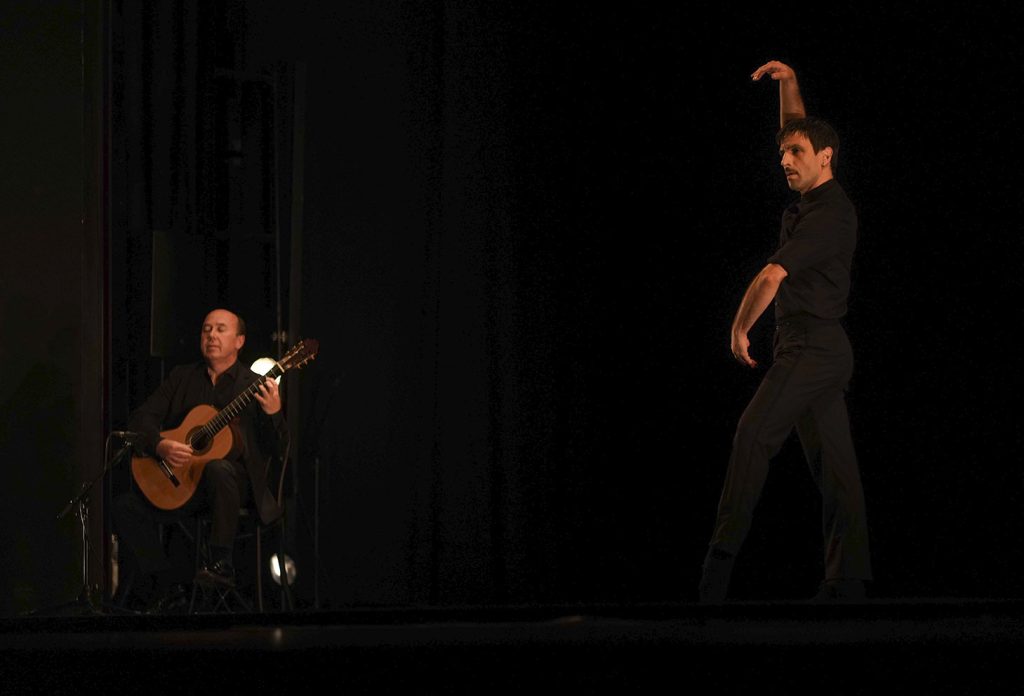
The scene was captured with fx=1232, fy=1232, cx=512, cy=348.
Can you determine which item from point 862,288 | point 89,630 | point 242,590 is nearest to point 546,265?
point 862,288

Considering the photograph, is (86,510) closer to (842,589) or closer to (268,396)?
(268,396)

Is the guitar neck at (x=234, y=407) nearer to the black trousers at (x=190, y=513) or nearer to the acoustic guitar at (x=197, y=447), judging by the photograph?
the acoustic guitar at (x=197, y=447)

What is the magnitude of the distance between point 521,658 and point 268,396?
3.29 metres

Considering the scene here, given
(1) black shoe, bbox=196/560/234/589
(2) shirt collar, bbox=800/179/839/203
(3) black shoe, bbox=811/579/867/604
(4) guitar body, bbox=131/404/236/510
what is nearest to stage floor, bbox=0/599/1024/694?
(3) black shoe, bbox=811/579/867/604

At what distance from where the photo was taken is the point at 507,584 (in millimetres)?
4836

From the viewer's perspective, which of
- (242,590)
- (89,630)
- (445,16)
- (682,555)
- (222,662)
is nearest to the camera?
(222,662)

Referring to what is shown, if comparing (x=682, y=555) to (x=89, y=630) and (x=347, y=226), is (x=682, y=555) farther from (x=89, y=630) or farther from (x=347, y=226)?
(x=89, y=630)

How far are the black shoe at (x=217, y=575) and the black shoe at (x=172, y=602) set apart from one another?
0.23 m

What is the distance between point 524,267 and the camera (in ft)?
Result: 16.1

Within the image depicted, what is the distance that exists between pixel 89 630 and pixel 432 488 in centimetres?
340

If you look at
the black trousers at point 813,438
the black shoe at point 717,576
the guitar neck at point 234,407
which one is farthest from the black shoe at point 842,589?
the guitar neck at point 234,407

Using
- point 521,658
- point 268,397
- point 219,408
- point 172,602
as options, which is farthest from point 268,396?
point 521,658

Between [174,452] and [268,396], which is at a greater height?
[268,396]

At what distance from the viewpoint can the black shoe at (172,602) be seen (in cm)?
468
